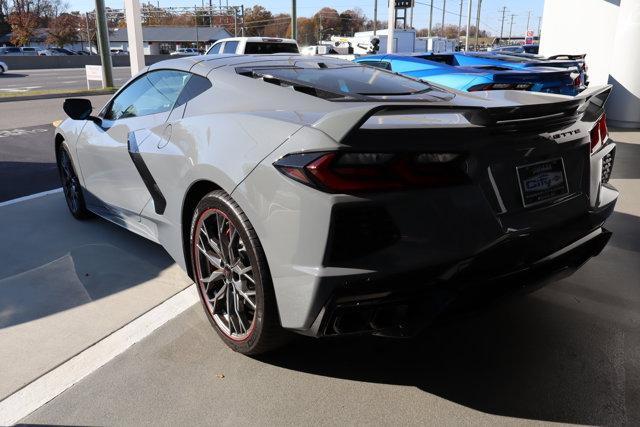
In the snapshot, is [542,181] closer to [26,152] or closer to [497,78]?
[497,78]

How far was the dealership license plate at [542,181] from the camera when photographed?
238 cm

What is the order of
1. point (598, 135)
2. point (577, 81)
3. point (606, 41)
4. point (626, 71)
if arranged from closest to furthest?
1. point (598, 135)
2. point (577, 81)
3. point (626, 71)
4. point (606, 41)

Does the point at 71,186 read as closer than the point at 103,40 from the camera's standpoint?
Yes

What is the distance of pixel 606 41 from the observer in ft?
37.3

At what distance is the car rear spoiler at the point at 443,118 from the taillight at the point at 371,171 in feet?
0.32

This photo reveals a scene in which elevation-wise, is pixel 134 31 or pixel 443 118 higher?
pixel 134 31

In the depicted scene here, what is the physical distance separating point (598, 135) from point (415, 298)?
156cm

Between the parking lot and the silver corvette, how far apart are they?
0.28 meters

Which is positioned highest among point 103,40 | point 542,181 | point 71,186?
point 103,40

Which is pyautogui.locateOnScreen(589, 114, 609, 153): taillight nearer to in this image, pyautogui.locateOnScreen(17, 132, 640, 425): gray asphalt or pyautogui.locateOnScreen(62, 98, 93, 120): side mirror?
pyautogui.locateOnScreen(17, 132, 640, 425): gray asphalt

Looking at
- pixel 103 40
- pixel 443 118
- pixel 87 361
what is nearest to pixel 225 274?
pixel 87 361

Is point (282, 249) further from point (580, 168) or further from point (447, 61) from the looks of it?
point (447, 61)

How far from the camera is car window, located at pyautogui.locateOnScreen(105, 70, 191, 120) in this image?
3471 millimetres

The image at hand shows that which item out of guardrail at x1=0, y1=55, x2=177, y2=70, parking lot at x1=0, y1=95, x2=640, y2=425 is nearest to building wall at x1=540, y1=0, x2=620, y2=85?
parking lot at x1=0, y1=95, x2=640, y2=425
